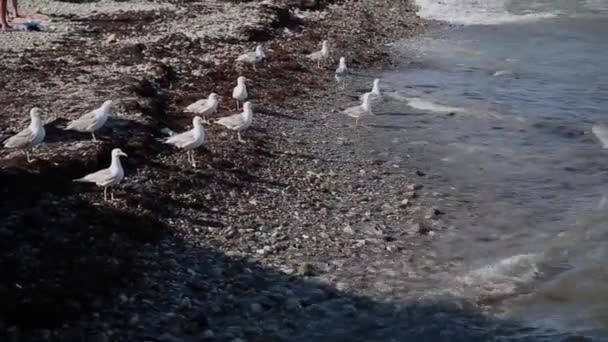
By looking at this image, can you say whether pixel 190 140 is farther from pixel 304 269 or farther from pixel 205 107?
pixel 304 269

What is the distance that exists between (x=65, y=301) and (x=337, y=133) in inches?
399

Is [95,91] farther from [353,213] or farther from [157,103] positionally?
[353,213]

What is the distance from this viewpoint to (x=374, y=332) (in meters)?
9.55

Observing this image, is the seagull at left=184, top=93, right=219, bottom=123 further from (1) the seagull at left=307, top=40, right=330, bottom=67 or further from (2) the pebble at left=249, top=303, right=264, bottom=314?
(1) the seagull at left=307, top=40, right=330, bottom=67

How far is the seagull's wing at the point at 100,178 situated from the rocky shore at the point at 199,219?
0.73 ft

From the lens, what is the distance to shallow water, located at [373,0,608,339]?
36.4 ft

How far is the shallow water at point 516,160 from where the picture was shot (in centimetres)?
1110

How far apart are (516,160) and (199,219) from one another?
25.1 feet

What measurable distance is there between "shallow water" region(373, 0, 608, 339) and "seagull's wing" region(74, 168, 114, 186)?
4979 millimetres

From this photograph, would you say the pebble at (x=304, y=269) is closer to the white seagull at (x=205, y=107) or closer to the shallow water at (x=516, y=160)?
the shallow water at (x=516, y=160)

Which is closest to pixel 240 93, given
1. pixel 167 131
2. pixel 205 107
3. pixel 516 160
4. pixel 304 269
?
pixel 205 107

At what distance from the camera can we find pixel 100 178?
39.8 ft

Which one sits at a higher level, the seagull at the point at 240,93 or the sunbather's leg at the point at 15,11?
the sunbather's leg at the point at 15,11

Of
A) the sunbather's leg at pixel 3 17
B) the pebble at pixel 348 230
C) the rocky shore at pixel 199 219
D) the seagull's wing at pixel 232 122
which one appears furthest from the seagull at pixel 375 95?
the sunbather's leg at pixel 3 17
